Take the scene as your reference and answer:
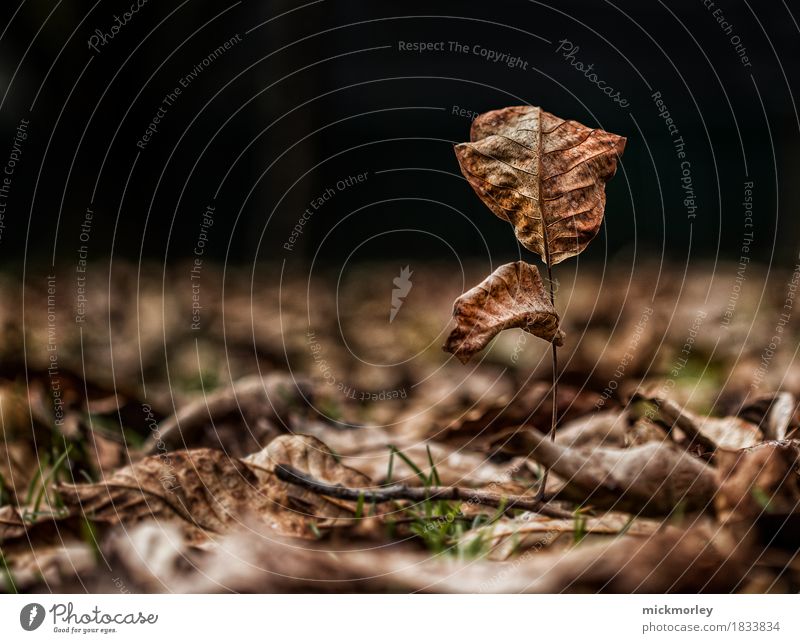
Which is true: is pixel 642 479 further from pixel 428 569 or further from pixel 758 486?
pixel 428 569

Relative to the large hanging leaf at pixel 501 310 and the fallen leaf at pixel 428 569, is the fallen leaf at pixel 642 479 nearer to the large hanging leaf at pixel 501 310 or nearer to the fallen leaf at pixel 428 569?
the fallen leaf at pixel 428 569

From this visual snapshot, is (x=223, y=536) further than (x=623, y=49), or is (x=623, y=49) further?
(x=623, y=49)

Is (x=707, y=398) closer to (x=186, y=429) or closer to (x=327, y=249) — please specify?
(x=327, y=249)

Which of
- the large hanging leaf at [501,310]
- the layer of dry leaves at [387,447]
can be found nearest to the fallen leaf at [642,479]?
the layer of dry leaves at [387,447]

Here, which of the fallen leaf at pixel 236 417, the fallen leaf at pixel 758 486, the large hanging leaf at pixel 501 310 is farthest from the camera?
the fallen leaf at pixel 236 417

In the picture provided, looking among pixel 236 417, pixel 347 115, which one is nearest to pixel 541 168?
pixel 347 115
